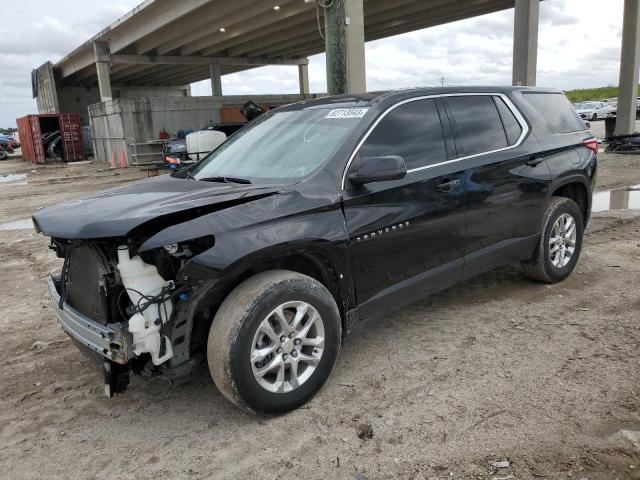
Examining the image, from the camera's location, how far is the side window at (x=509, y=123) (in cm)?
432

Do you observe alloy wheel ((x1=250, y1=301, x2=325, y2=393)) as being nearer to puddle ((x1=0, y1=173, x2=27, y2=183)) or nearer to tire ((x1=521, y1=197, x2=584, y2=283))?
tire ((x1=521, y1=197, x2=584, y2=283))

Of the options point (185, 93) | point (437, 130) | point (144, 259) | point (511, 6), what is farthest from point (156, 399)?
point (185, 93)

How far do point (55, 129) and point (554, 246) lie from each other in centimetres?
2924

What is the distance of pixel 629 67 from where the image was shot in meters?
20.2

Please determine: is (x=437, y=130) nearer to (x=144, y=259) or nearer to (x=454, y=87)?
(x=454, y=87)

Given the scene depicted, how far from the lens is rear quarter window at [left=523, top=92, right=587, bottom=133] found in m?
4.73

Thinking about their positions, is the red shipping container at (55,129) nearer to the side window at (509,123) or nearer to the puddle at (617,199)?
the puddle at (617,199)

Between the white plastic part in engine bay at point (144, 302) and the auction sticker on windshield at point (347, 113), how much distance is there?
5.53 feet

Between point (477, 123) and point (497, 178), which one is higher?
point (477, 123)

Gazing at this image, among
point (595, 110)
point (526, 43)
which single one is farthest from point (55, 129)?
point (595, 110)

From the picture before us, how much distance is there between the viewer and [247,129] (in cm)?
438

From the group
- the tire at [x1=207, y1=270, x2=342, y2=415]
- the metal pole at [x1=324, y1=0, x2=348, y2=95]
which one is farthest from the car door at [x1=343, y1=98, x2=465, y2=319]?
the metal pole at [x1=324, y1=0, x2=348, y2=95]

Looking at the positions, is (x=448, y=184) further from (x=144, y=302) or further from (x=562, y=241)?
(x=144, y=302)

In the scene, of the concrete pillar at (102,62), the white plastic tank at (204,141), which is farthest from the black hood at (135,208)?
the concrete pillar at (102,62)
